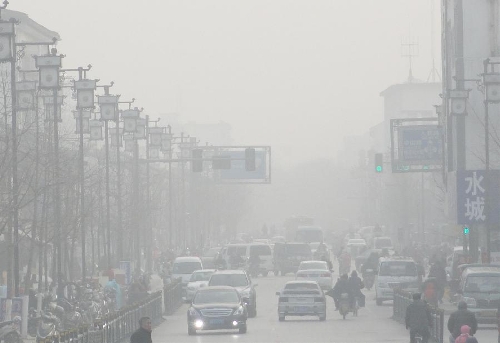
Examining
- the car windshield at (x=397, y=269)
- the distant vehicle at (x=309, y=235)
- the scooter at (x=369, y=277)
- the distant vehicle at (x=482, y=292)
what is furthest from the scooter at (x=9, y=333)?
the distant vehicle at (x=309, y=235)

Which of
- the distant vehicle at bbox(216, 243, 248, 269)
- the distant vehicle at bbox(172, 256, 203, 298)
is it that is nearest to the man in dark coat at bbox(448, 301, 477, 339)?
the distant vehicle at bbox(172, 256, 203, 298)

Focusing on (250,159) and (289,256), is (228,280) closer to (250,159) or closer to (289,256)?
(250,159)

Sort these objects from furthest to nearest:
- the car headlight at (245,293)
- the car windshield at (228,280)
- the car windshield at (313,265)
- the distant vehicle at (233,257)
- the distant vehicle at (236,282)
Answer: the distant vehicle at (233,257)
the car windshield at (313,265)
the car windshield at (228,280)
the distant vehicle at (236,282)
the car headlight at (245,293)

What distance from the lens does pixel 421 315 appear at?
2778cm

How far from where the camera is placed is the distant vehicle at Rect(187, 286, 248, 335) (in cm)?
3894

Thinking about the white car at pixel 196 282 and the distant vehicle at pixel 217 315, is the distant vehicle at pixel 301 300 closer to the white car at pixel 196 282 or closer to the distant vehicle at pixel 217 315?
the distant vehicle at pixel 217 315

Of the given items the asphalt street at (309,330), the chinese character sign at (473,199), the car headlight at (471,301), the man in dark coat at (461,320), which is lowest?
the asphalt street at (309,330)

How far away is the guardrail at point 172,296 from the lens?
4980 centimetres

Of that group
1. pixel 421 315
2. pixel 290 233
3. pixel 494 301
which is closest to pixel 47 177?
pixel 494 301

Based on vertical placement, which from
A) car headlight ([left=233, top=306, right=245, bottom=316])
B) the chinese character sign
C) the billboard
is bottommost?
car headlight ([left=233, top=306, right=245, bottom=316])

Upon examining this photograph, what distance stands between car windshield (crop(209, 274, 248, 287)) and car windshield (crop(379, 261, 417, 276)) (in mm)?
7208

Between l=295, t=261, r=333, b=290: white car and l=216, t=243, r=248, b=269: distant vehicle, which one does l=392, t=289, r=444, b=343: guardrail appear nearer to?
l=295, t=261, r=333, b=290: white car

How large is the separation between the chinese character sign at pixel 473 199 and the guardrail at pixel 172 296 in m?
11.3

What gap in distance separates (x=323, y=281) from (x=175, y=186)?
217ft
